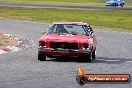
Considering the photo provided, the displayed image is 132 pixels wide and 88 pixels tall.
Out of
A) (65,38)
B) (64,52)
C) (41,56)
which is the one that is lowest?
(41,56)

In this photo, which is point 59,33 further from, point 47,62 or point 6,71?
point 6,71

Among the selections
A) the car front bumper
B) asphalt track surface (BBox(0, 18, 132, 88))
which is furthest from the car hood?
asphalt track surface (BBox(0, 18, 132, 88))

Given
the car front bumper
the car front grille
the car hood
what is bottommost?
the car front bumper

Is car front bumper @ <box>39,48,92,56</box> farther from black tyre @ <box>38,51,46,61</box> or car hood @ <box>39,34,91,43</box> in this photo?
car hood @ <box>39,34,91,43</box>

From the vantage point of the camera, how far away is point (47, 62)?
17812 millimetres

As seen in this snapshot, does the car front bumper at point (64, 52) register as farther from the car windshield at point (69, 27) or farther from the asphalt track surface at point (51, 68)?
the car windshield at point (69, 27)

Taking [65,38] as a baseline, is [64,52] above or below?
below

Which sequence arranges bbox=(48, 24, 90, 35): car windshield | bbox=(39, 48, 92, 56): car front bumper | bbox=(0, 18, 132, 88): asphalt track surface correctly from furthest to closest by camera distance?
bbox=(48, 24, 90, 35): car windshield, bbox=(39, 48, 92, 56): car front bumper, bbox=(0, 18, 132, 88): asphalt track surface

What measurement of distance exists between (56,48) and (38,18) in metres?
34.0

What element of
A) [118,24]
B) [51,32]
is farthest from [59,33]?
[118,24]

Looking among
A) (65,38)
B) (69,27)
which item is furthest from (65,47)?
(69,27)

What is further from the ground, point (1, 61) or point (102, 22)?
point (1, 61)

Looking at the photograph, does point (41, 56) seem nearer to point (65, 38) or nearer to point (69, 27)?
point (65, 38)

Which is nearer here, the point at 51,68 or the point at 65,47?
the point at 51,68
